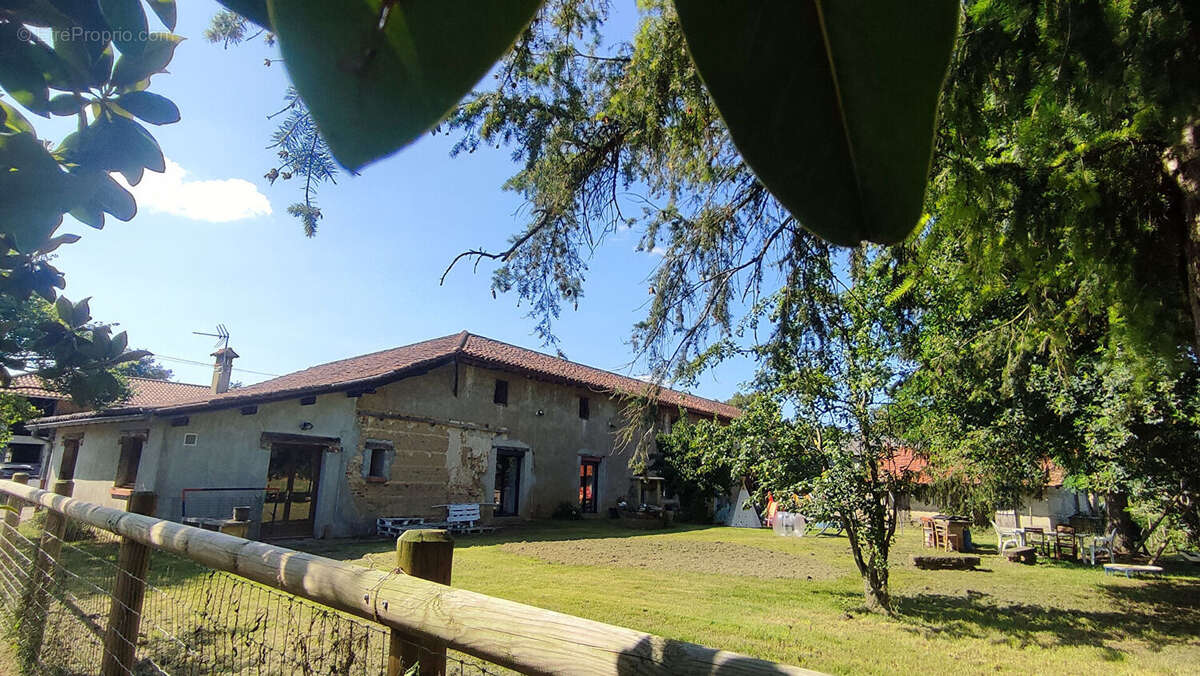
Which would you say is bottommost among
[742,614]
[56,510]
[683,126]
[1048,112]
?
[742,614]

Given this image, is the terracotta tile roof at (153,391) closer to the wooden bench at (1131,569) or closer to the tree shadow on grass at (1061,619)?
the tree shadow on grass at (1061,619)

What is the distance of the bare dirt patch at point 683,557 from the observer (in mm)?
9781

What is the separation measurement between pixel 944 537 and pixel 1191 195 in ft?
46.0

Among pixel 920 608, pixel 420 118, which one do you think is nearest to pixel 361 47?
pixel 420 118

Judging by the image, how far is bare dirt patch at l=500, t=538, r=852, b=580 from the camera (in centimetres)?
978

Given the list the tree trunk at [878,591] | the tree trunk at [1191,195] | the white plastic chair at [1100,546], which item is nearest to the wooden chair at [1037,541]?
the white plastic chair at [1100,546]

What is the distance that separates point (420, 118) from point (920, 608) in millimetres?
8843

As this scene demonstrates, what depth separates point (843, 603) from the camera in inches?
292

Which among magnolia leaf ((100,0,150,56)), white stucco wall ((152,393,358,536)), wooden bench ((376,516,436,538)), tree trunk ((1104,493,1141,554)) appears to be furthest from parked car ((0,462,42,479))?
tree trunk ((1104,493,1141,554))

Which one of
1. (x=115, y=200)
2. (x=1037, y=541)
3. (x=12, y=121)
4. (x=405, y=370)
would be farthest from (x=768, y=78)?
(x=1037, y=541)

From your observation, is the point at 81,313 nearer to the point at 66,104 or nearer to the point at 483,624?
the point at 66,104

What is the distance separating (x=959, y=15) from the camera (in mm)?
226

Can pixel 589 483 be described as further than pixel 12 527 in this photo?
Yes

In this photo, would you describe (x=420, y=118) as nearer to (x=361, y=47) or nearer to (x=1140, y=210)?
(x=361, y=47)
